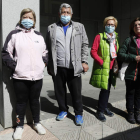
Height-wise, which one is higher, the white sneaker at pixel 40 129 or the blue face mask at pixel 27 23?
the blue face mask at pixel 27 23

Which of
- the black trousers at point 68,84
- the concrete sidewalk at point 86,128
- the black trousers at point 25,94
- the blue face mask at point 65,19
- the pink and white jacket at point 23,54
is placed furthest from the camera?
the black trousers at point 68,84

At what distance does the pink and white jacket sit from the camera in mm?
2629

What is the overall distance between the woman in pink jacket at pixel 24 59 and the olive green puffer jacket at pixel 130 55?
1365mm

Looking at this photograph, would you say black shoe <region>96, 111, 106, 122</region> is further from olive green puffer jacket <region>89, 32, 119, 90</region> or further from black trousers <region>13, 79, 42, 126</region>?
black trousers <region>13, 79, 42, 126</region>

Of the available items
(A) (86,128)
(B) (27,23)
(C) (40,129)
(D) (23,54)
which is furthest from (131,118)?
(B) (27,23)

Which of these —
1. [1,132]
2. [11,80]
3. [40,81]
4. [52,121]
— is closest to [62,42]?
[40,81]

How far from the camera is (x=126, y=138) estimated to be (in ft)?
9.41

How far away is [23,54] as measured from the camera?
263 centimetres

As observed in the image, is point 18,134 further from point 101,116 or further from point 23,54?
point 101,116

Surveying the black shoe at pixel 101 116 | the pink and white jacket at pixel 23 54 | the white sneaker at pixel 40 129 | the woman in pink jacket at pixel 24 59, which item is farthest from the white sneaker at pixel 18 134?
the black shoe at pixel 101 116

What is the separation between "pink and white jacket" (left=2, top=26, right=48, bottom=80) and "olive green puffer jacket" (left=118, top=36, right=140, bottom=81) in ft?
4.82

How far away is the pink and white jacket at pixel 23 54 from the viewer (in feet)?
8.63

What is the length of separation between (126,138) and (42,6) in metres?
6.74

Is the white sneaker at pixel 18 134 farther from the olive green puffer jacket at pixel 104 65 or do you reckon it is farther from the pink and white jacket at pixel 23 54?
the olive green puffer jacket at pixel 104 65
